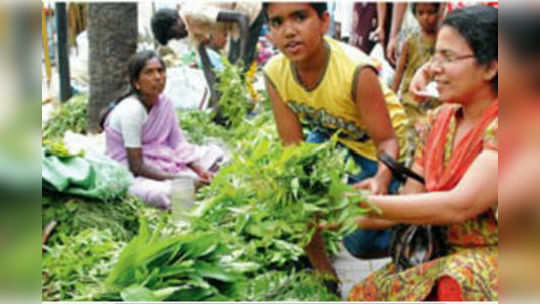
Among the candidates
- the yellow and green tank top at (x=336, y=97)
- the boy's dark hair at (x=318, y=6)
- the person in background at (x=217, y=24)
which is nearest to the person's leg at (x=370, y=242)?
the yellow and green tank top at (x=336, y=97)

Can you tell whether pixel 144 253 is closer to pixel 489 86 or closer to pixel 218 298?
pixel 218 298

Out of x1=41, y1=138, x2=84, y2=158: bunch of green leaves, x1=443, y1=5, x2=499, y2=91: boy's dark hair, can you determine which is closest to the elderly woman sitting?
x1=41, y1=138, x2=84, y2=158: bunch of green leaves

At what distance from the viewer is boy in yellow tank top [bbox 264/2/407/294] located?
8.41 feet

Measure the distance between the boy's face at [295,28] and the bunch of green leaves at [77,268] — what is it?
1.05 m

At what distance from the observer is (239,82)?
4.96 m

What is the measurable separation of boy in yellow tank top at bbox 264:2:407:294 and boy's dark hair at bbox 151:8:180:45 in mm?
4195

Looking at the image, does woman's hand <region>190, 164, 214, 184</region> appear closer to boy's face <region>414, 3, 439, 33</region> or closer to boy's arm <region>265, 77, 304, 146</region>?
boy's arm <region>265, 77, 304, 146</region>

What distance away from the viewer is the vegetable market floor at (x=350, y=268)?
318cm

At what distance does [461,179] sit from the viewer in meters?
1.91

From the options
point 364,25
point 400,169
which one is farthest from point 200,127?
point 400,169

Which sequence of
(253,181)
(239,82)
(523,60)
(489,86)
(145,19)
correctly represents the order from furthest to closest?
(145,19), (239,82), (253,181), (489,86), (523,60)

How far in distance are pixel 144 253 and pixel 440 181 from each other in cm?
94

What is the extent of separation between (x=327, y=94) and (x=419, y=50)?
1.66m

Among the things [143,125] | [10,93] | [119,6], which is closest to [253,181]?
[10,93]
